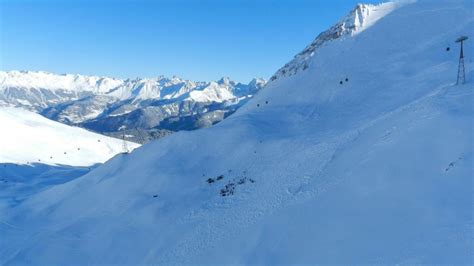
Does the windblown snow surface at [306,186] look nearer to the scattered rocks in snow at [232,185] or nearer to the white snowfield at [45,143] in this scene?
the scattered rocks in snow at [232,185]

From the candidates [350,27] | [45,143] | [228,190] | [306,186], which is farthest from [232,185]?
[45,143]

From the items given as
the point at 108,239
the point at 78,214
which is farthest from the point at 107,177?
the point at 108,239

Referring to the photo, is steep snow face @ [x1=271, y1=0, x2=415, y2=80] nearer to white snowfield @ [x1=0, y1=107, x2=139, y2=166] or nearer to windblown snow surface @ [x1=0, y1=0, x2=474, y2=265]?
windblown snow surface @ [x1=0, y1=0, x2=474, y2=265]

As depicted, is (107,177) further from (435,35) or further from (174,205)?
(435,35)

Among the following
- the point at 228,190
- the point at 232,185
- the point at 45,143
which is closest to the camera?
the point at 228,190

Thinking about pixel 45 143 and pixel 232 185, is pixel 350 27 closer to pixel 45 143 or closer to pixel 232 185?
pixel 232 185

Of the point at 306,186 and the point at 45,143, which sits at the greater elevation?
the point at 45,143
